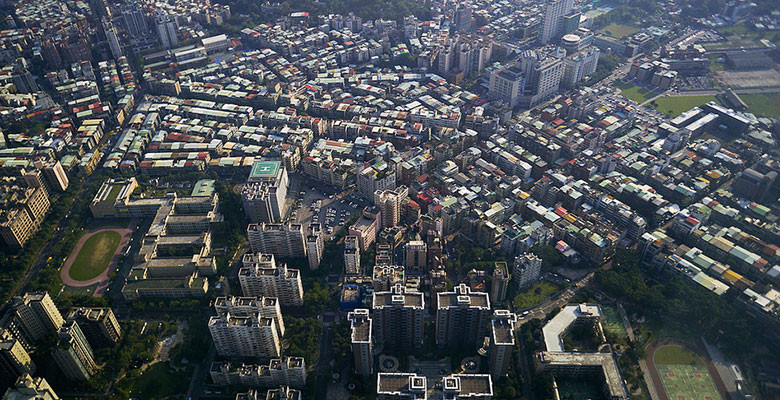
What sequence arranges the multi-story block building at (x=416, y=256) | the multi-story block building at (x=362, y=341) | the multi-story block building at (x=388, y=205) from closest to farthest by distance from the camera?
the multi-story block building at (x=362, y=341)
the multi-story block building at (x=416, y=256)
the multi-story block building at (x=388, y=205)

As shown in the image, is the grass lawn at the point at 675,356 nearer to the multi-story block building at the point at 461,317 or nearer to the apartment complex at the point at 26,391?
the multi-story block building at the point at 461,317

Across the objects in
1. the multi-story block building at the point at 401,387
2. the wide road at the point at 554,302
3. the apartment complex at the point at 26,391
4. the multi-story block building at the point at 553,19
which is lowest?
the wide road at the point at 554,302

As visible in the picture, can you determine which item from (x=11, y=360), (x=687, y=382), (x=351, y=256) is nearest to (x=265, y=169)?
(x=351, y=256)

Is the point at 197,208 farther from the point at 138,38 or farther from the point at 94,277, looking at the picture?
the point at 138,38

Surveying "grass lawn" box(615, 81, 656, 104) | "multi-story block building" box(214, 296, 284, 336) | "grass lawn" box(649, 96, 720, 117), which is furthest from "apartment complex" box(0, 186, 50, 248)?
"grass lawn" box(649, 96, 720, 117)

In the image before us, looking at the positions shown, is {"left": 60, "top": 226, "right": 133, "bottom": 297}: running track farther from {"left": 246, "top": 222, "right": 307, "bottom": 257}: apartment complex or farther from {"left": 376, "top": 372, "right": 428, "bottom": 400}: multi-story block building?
{"left": 376, "top": 372, "right": 428, "bottom": 400}: multi-story block building

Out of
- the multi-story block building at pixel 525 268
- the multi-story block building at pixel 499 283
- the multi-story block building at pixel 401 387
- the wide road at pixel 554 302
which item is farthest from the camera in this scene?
the multi-story block building at pixel 525 268

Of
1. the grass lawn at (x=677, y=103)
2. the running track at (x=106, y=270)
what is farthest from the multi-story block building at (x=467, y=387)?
the grass lawn at (x=677, y=103)
